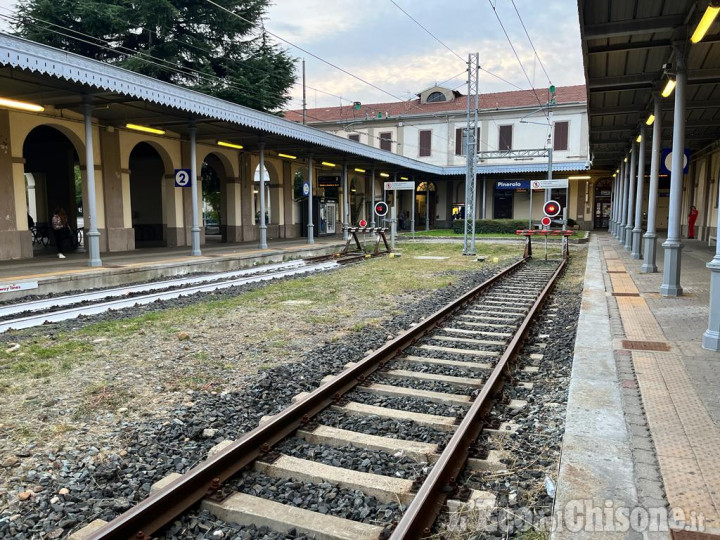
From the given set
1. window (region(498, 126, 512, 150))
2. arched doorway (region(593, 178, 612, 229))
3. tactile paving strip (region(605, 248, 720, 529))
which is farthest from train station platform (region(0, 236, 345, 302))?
arched doorway (region(593, 178, 612, 229))

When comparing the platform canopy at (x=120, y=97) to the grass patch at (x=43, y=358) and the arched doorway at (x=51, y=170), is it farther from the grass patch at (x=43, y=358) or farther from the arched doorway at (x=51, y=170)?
the grass patch at (x=43, y=358)

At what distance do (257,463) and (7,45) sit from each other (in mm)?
8724

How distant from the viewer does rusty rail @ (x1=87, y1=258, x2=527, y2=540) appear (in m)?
2.67

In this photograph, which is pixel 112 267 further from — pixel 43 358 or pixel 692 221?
pixel 692 221

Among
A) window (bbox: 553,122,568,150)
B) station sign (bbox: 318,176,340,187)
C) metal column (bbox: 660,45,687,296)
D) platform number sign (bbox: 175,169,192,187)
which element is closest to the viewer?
metal column (bbox: 660,45,687,296)

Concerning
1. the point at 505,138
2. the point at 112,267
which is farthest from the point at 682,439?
the point at 505,138

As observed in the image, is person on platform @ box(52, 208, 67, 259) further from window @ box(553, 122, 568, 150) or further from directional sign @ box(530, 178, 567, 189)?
window @ box(553, 122, 568, 150)

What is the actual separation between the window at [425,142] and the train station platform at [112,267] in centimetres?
2870

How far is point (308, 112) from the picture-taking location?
5231 centimetres

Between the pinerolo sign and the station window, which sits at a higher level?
the station window

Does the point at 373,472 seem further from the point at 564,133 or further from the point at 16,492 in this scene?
the point at 564,133

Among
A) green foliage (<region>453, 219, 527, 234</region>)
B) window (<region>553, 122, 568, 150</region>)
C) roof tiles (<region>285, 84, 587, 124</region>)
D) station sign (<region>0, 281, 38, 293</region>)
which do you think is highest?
roof tiles (<region>285, 84, 587, 124</region>)

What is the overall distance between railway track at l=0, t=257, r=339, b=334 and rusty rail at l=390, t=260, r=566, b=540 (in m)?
6.73

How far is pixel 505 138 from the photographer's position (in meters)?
42.9
